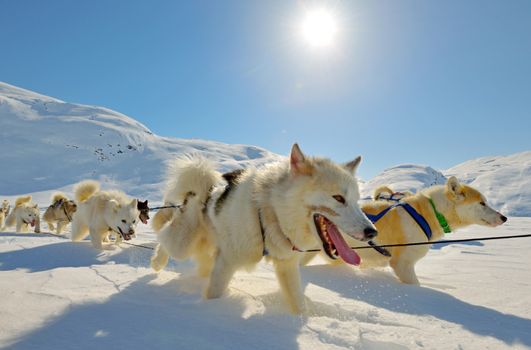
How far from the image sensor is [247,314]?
2262 millimetres

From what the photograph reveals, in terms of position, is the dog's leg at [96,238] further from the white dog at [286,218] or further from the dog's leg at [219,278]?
the dog's leg at [219,278]

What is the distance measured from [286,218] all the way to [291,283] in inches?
22.6

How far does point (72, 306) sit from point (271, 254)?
142 centimetres

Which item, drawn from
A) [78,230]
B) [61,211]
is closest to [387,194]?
[78,230]

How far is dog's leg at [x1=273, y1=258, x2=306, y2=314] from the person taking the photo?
2.65 m

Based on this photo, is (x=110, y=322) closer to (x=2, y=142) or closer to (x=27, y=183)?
(x=27, y=183)

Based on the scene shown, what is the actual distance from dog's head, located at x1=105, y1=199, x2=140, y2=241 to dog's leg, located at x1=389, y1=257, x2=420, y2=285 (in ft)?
16.2

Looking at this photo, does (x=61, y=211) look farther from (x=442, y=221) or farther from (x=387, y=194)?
(x=442, y=221)

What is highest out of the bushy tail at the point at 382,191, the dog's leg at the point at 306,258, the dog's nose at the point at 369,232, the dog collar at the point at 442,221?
the bushy tail at the point at 382,191

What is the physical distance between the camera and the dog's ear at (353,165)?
10.2ft

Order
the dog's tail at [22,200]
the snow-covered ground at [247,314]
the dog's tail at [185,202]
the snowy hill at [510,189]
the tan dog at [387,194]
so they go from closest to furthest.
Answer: the snow-covered ground at [247,314] → the dog's tail at [185,202] → the tan dog at [387,194] → the dog's tail at [22,200] → the snowy hill at [510,189]

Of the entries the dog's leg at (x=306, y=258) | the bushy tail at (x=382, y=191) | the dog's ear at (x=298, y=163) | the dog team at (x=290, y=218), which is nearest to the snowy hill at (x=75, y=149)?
the bushy tail at (x=382, y=191)

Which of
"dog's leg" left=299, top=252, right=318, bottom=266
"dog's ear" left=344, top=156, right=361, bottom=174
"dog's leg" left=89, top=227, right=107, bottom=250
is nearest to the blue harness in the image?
"dog's leg" left=299, top=252, right=318, bottom=266

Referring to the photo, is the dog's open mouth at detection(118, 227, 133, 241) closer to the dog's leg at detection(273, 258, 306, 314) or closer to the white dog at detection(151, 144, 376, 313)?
the white dog at detection(151, 144, 376, 313)
